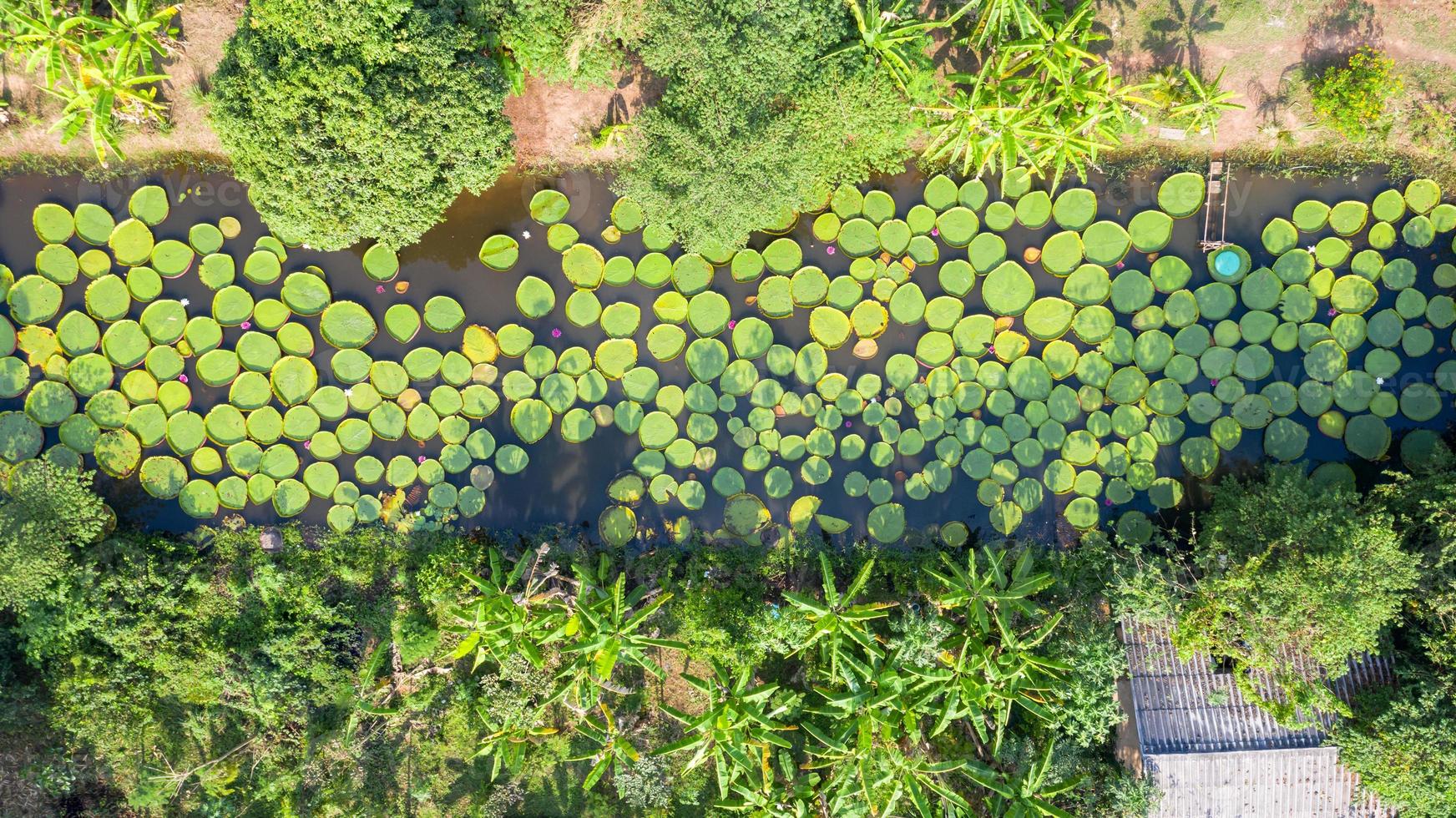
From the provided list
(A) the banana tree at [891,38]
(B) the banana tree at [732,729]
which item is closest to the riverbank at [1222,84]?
(A) the banana tree at [891,38]

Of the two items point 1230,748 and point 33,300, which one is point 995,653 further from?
point 33,300

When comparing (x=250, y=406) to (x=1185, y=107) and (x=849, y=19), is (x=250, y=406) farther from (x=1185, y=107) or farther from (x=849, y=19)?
(x=1185, y=107)

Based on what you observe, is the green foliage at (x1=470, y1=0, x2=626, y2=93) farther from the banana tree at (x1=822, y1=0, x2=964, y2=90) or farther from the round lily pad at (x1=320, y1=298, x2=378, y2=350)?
the round lily pad at (x1=320, y1=298, x2=378, y2=350)

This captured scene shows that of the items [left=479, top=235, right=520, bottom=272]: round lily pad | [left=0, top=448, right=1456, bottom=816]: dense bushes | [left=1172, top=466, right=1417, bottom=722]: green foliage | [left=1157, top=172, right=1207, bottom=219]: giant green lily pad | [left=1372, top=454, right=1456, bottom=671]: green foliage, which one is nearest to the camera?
[left=1172, top=466, right=1417, bottom=722]: green foliage

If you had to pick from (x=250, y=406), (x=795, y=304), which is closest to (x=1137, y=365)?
(x=795, y=304)

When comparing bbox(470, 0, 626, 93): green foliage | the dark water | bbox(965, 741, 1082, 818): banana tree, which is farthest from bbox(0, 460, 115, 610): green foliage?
bbox(965, 741, 1082, 818): banana tree
